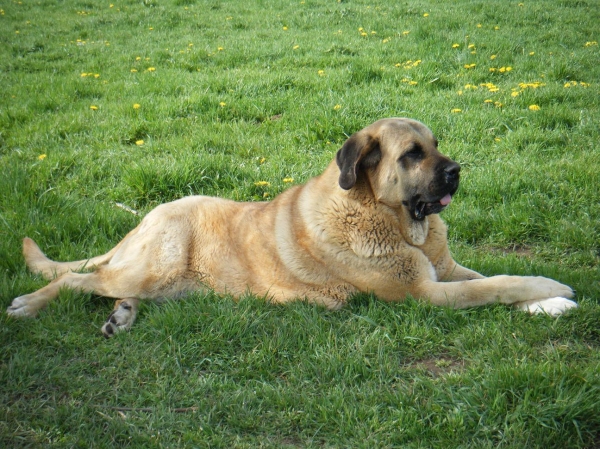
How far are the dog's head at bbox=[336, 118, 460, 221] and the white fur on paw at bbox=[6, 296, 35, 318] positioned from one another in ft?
7.60

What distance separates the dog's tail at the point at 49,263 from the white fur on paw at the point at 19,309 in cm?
45

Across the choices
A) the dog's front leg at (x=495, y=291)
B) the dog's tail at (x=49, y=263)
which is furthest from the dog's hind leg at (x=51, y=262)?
the dog's front leg at (x=495, y=291)

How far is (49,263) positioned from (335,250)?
7.32 ft

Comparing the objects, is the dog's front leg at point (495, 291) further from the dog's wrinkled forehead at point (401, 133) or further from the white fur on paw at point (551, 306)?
the dog's wrinkled forehead at point (401, 133)

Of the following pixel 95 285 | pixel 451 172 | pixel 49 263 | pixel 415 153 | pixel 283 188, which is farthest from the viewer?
pixel 283 188

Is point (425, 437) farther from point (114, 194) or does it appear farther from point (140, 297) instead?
point (114, 194)

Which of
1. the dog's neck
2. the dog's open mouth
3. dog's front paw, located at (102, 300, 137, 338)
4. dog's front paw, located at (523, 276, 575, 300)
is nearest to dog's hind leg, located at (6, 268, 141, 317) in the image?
dog's front paw, located at (102, 300, 137, 338)

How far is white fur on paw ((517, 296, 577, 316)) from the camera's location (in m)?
4.07

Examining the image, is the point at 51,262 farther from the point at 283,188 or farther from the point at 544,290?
the point at 544,290

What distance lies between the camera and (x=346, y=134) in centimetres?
750

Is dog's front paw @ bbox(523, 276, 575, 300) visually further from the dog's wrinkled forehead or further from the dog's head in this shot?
the dog's wrinkled forehead

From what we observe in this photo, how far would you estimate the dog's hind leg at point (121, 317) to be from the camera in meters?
4.35

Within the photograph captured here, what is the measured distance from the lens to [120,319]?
4.45 metres

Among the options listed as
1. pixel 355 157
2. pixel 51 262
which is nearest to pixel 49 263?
pixel 51 262
